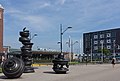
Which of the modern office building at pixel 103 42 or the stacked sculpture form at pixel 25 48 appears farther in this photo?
the modern office building at pixel 103 42

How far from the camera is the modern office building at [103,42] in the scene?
472ft

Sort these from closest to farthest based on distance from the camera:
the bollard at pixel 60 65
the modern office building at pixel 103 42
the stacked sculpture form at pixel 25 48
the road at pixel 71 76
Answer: the road at pixel 71 76 < the bollard at pixel 60 65 < the stacked sculpture form at pixel 25 48 < the modern office building at pixel 103 42

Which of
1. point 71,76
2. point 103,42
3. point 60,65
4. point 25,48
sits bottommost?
point 71,76

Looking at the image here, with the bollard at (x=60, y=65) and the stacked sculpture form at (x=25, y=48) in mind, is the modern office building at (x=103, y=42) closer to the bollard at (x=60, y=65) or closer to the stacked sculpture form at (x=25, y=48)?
the stacked sculpture form at (x=25, y=48)

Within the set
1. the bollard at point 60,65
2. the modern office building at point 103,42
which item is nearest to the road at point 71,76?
the bollard at point 60,65

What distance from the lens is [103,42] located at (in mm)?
152250

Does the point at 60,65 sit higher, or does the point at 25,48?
the point at 25,48

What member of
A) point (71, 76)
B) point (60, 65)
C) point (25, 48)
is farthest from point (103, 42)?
point (71, 76)

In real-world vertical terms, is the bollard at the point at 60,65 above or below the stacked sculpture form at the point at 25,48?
below

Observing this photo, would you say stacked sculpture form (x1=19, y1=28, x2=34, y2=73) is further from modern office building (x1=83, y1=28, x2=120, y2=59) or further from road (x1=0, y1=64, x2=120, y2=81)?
modern office building (x1=83, y1=28, x2=120, y2=59)

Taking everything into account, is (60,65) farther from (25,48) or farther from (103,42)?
(103,42)

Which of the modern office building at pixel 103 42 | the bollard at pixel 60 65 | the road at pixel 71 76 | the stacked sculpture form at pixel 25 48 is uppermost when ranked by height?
the modern office building at pixel 103 42

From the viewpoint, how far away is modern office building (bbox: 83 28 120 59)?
472 feet

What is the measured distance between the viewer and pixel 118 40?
480 feet
